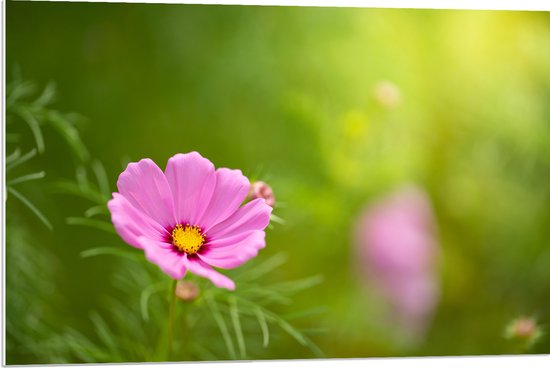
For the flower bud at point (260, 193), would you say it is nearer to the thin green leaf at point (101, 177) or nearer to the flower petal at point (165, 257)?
the flower petal at point (165, 257)

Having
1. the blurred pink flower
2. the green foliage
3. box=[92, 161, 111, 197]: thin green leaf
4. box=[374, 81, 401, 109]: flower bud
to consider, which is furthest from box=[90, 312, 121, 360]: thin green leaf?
box=[374, 81, 401, 109]: flower bud

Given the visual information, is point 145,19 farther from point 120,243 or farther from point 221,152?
point 120,243

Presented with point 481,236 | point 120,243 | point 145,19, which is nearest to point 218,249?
point 120,243

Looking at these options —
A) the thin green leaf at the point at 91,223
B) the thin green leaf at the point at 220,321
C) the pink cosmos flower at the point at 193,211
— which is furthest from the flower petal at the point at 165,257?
the thin green leaf at the point at 91,223

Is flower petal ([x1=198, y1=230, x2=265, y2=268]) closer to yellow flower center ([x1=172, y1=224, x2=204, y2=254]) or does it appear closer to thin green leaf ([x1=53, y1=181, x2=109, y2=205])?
yellow flower center ([x1=172, y1=224, x2=204, y2=254])

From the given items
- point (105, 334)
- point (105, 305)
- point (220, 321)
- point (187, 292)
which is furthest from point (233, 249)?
point (105, 305)

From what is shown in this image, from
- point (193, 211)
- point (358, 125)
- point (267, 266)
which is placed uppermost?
point (358, 125)

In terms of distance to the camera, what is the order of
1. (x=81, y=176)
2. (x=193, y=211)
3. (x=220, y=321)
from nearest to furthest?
(x=193, y=211)
(x=220, y=321)
(x=81, y=176)

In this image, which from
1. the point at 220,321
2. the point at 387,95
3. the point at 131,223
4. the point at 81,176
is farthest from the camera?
the point at 387,95

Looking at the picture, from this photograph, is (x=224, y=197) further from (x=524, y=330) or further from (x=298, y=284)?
(x=524, y=330)
